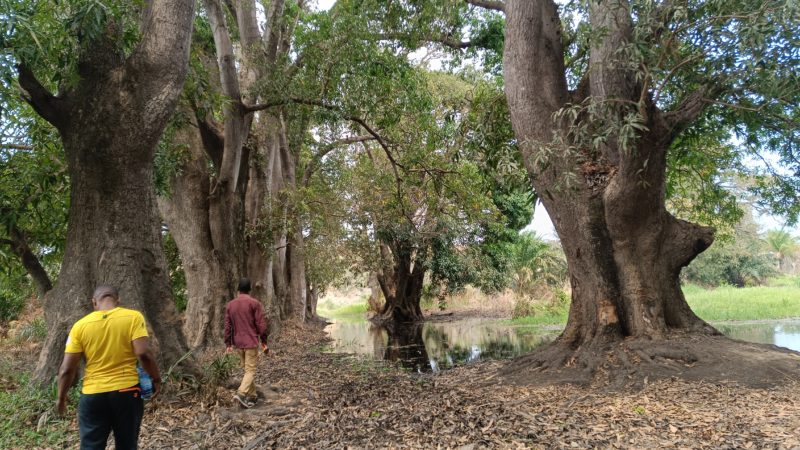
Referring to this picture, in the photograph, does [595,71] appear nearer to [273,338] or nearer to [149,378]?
[149,378]

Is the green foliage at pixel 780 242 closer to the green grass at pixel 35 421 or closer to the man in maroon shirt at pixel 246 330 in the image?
the man in maroon shirt at pixel 246 330

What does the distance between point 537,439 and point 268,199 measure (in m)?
11.2

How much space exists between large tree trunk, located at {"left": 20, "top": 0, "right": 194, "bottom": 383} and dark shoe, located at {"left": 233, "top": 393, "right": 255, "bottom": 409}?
872 millimetres

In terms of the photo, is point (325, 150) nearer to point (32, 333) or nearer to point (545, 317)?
point (32, 333)

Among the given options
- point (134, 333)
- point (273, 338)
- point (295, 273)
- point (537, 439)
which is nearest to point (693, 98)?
point (537, 439)

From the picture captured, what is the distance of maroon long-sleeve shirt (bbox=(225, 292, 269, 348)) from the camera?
7043 millimetres

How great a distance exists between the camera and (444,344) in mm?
17266

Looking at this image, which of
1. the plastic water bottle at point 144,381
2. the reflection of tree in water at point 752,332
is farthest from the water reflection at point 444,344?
the plastic water bottle at point 144,381

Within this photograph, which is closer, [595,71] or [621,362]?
[621,362]

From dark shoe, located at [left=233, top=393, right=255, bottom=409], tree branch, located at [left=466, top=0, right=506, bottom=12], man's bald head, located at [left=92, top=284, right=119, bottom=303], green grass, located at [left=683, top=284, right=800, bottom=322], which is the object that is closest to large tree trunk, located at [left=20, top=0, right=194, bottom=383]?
dark shoe, located at [left=233, top=393, right=255, bottom=409]

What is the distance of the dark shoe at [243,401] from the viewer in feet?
21.5

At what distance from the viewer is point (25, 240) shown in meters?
9.35

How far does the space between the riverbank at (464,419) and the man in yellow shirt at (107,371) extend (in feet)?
4.16

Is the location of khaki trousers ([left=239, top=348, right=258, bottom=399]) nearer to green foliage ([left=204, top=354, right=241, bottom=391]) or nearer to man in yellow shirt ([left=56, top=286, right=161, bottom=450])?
green foliage ([left=204, top=354, right=241, bottom=391])
